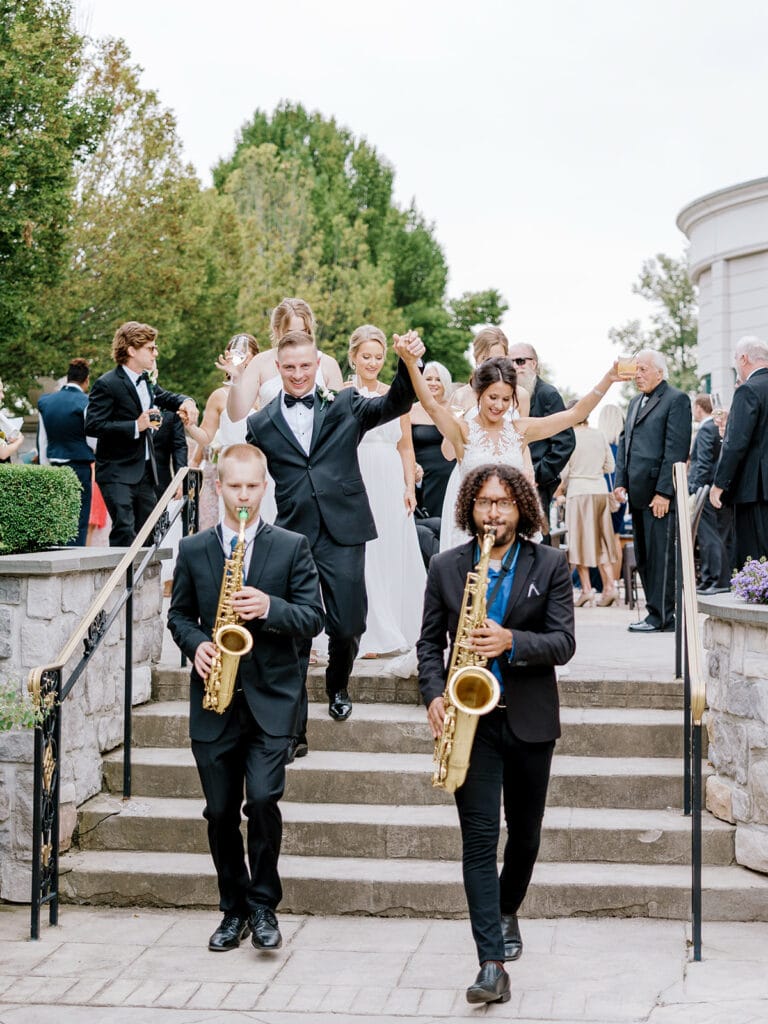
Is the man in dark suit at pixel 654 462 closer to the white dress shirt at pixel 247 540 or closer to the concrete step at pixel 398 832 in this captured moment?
the concrete step at pixel 398 832

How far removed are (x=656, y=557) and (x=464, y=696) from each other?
17.0ft

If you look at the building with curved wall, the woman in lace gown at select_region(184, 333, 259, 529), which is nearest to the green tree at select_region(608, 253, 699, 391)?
the building with curved wall

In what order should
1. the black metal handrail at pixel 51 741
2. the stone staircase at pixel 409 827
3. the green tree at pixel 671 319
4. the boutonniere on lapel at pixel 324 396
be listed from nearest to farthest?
the black metal handrail at pixel 51 741, the stone staircase at pixel 409 827, the boutonniere on lapel at pixel 324 396, the green tree at pixel 671 319

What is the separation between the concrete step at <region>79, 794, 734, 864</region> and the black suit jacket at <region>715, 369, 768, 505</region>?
3148 mm

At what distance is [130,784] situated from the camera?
24.2ft

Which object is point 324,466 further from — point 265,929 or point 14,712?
point 265,929

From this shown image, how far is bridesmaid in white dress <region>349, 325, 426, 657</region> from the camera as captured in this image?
8.73 meters

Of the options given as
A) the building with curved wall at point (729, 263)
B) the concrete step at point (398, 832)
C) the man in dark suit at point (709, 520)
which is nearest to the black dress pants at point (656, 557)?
the man in dark suit at point (709, 520)

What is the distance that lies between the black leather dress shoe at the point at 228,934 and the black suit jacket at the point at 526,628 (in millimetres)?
1403

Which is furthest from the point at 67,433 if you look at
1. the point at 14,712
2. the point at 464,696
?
the point at 464,696

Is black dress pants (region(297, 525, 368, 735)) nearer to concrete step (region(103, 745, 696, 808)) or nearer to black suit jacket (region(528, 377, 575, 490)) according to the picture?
concrete step (region(103, 745, 696, 808))

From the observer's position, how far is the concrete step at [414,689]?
7.70 metres

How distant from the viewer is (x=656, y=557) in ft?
33.1

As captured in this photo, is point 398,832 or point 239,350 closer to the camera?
point 398,832
